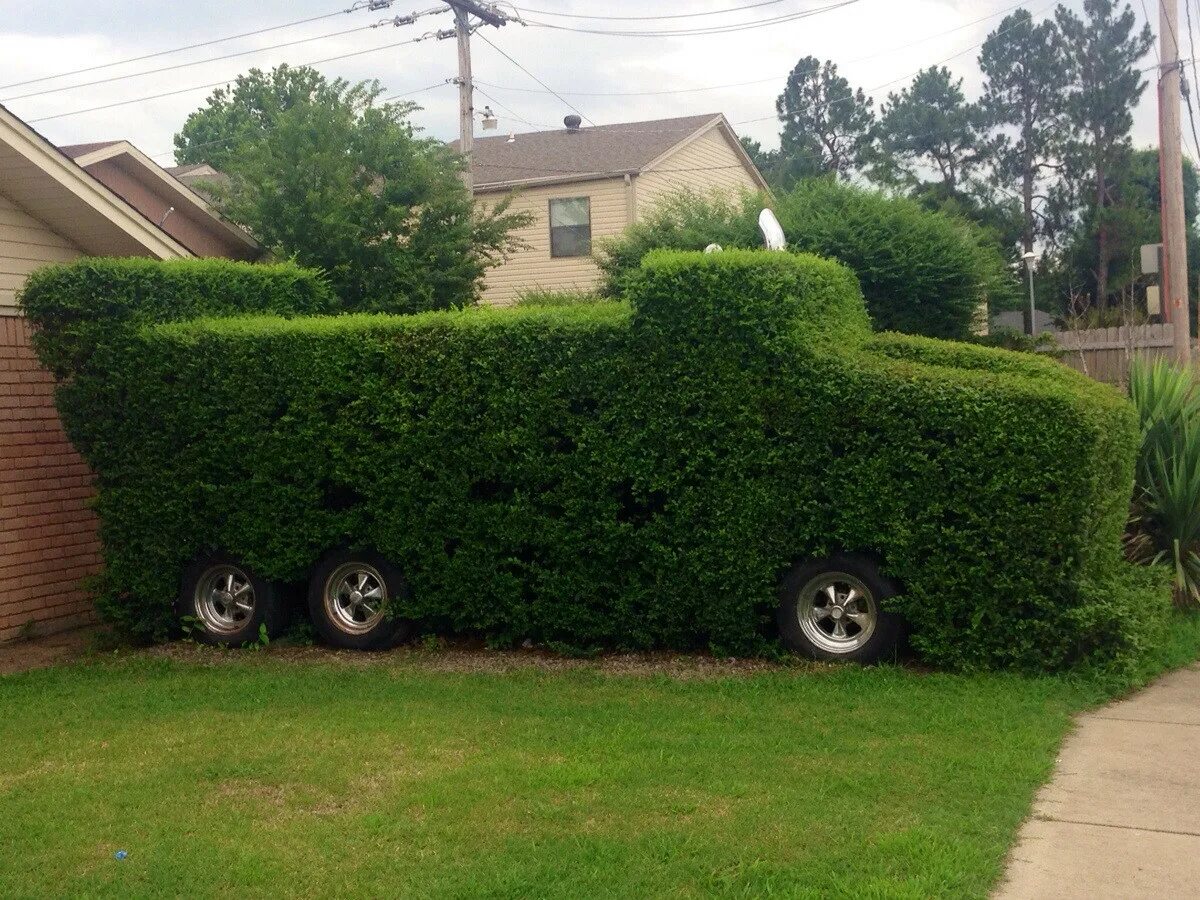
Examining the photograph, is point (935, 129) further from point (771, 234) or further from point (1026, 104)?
point (771, 234)

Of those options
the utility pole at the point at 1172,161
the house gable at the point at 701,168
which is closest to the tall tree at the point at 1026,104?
the house gable at the point at 701,168

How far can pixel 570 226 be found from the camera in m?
26.8

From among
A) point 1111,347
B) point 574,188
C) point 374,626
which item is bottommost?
point 374,626

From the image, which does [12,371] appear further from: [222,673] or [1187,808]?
[1187,808]

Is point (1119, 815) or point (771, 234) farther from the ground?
point (771, 234)

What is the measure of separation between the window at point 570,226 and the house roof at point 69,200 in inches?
594

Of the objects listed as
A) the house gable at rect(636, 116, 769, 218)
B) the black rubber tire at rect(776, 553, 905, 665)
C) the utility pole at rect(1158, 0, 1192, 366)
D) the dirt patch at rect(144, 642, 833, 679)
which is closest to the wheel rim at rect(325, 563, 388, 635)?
the dirt patch at rect(144, 642, 833, 679)

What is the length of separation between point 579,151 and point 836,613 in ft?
67.9

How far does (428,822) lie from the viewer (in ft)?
18.6

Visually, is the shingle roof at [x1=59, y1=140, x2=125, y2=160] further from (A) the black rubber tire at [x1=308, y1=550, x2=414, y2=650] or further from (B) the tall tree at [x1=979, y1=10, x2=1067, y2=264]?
(B) the tall tree at [x1=979, y1=10, x2=1067, y2=264]

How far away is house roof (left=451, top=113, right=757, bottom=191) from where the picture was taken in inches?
1048

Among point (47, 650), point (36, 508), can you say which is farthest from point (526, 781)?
point (36, 508)

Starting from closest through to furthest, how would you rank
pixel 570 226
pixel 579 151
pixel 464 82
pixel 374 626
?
pixel 374 626 < pixel 464 82 < pixel 570 226 < pixel 579 151

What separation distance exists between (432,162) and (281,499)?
8.59m
